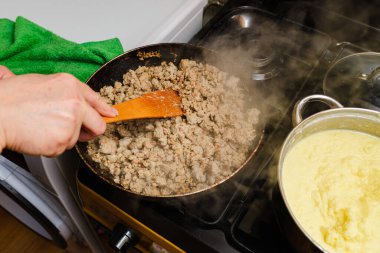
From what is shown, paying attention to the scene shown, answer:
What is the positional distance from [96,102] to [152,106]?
17 centimetres

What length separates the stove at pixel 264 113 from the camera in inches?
30.6

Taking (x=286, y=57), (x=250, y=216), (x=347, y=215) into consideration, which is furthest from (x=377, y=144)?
(x=286, y=57)

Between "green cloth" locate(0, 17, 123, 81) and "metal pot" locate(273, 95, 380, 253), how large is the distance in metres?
0.59

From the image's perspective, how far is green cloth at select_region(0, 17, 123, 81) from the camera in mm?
1007

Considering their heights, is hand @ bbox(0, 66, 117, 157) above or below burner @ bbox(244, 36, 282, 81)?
above

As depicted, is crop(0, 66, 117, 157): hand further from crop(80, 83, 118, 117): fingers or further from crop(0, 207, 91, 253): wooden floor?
crop(0, 207, 91, 253): wooden floor

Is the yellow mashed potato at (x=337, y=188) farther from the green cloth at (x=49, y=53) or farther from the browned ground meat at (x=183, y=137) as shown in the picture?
the green cloth at (x=49, y=53)

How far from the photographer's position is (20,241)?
1.78m

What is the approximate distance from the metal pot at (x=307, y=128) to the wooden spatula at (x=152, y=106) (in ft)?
1.06

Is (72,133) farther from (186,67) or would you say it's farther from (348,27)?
(348,27)

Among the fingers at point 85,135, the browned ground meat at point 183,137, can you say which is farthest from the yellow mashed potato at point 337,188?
the fingers at point 85,135

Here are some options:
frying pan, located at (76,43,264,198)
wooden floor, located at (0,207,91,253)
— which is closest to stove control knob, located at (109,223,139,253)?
frying pan, located at (76,43,264,198)

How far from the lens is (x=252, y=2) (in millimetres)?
1241

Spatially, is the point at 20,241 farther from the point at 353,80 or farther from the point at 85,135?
the point at 353,80
